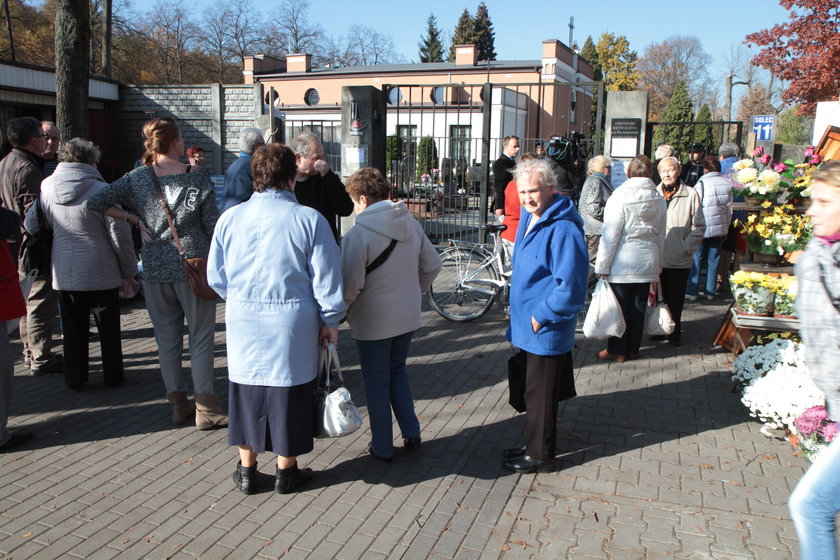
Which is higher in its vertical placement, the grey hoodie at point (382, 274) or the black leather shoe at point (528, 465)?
the grey hoodie at point (382, 274)

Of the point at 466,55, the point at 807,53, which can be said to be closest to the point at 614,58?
the point at 466,55

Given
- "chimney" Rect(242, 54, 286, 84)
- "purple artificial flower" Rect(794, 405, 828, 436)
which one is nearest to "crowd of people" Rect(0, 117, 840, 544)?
"purple artificial flower" Rect(794, 405, 828, 436)

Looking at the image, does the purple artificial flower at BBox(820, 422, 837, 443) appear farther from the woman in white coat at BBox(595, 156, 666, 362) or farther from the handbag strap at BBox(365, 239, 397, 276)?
the handbag strap at BBox(365, 239, 397, 276)

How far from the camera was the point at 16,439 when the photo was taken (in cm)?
426

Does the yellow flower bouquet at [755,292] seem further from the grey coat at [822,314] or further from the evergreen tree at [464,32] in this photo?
the evergreen tree at [464,32]

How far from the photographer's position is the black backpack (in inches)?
201

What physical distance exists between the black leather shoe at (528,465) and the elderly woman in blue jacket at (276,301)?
1.30 meters

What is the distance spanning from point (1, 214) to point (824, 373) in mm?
4418

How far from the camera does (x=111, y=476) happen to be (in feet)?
12.8

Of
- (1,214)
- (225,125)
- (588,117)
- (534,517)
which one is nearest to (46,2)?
(225,125)

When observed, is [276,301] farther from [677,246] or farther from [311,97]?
[311,97]

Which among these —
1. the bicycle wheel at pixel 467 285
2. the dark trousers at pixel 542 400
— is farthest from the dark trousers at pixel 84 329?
the bicycle wheel at pixel 467 285

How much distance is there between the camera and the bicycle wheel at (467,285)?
24.2 feet

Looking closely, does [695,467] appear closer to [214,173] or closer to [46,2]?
[214,173]
